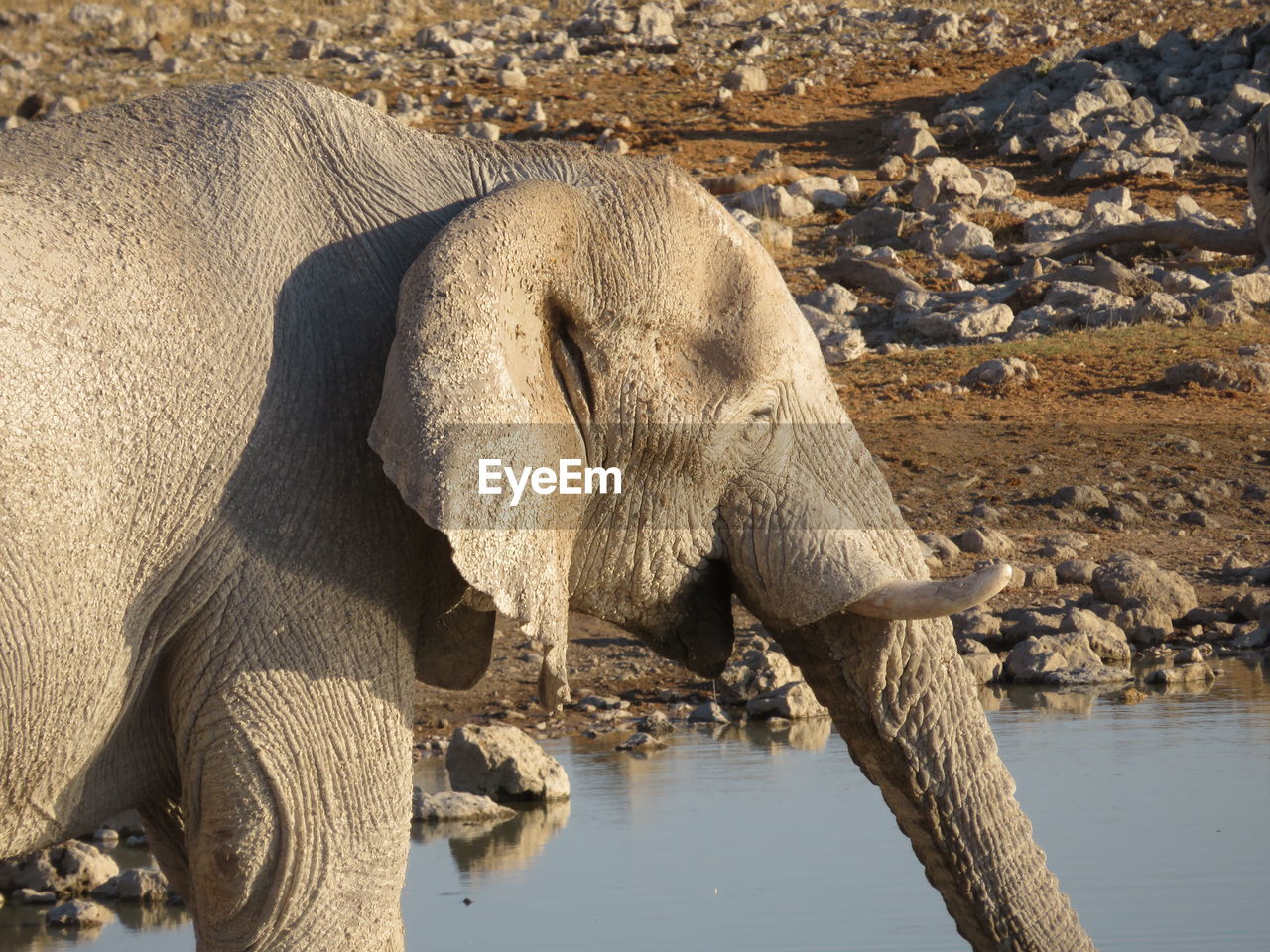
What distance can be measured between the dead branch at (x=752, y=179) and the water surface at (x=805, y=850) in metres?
13.0

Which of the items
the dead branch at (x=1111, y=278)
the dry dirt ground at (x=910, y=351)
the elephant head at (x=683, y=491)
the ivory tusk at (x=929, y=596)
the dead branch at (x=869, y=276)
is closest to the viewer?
the elephant head at (x=683, y=491)

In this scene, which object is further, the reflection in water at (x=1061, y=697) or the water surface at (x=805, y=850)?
the reflection in water at (x=1061, y=697)

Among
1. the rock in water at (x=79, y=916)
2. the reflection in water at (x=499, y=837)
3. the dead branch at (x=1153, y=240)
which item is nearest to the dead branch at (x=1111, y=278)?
the dead branch at (x=1153, y=240)

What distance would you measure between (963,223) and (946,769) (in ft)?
50.2

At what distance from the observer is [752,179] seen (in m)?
21.2

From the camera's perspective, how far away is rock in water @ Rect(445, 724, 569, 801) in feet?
25.1

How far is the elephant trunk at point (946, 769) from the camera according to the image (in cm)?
431

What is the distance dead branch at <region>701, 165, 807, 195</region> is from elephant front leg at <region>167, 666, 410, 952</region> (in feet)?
57.7

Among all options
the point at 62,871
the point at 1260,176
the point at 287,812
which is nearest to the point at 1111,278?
the point at 1260,176

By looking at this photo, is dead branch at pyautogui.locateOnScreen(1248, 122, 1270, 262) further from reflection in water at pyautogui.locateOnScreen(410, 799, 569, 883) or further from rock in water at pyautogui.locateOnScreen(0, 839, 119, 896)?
rock in water at pyautogui.locateOnScreen(0, 839, 119, 896)

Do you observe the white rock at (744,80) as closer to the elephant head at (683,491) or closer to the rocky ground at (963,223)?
the rocky ground at (963,223)

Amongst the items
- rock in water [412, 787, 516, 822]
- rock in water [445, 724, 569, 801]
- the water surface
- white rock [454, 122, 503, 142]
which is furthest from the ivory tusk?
white rock [454, 122, 503, 142]

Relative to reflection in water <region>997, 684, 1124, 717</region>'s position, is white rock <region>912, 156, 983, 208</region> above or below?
above

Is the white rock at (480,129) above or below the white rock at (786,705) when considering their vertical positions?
above
